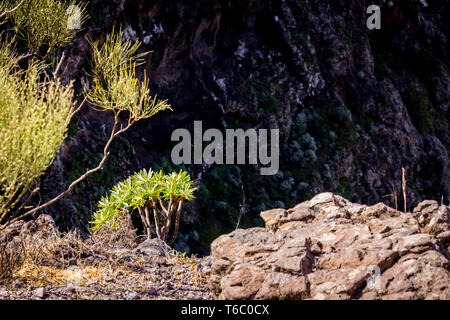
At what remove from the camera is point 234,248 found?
5.05 meters

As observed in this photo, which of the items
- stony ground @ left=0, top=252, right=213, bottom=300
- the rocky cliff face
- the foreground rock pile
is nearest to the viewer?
the foreground rock pile

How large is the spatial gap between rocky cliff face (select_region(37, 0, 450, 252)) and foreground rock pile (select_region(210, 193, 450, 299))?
7.30 meters

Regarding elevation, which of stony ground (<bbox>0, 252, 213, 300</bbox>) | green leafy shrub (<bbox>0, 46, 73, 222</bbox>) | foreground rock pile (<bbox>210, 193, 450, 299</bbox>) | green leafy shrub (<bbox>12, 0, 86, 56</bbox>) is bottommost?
stony ground (<bbox>0, 252, 213, 300</bbox>)

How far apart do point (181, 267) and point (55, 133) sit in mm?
2590

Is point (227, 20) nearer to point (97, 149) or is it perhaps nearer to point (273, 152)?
point (273, 152)

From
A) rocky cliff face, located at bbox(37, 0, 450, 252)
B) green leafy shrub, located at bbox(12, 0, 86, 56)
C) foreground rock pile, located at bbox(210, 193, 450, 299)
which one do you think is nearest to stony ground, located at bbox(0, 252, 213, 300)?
foreground rock pile, located at bbox(210, 193, 450, 299)

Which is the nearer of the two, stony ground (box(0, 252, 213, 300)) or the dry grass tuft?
stony ground (box(0, 252, 213, 300))

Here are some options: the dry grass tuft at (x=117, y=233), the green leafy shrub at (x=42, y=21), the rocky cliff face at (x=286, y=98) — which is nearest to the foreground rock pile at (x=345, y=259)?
the dry grass tuft at (x=117, y=233)

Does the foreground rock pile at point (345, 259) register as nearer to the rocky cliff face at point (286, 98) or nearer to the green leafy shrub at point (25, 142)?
the green leafy shrub at point (25, 142)

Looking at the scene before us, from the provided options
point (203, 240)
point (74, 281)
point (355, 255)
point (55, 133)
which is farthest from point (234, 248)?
point (203, 240)

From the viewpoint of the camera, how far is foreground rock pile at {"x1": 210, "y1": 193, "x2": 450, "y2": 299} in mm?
4156

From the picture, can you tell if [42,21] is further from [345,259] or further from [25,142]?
[345,259]

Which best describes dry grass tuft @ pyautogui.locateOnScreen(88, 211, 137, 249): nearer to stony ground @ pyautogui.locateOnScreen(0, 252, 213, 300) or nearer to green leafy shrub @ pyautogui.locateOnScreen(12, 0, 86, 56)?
stony ground @ pyautogui.locateOnScreen(0, 252, 213, 300)

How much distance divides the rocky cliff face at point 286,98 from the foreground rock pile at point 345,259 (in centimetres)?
730
